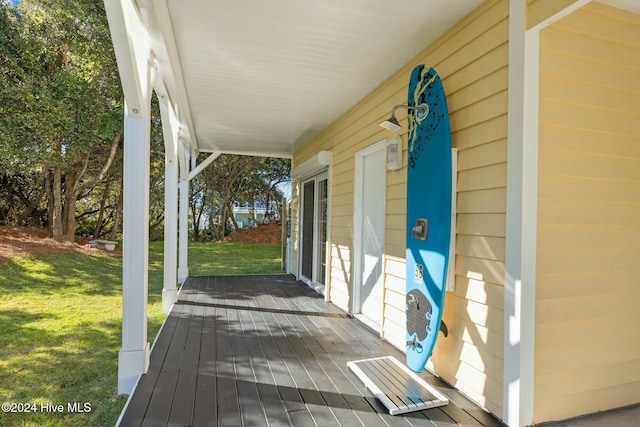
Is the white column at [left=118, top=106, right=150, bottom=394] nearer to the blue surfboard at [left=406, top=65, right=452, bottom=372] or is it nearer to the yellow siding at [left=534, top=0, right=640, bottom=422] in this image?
the blue surfboard at [left=406, top=65, right=452, bottom=372]

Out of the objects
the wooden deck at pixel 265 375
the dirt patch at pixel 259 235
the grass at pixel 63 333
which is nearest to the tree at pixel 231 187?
the dirt patch at pixel 259 235

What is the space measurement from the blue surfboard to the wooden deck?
0.40m

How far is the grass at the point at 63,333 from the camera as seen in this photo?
2172 millimetres

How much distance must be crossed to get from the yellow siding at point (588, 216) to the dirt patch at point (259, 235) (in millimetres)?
11856

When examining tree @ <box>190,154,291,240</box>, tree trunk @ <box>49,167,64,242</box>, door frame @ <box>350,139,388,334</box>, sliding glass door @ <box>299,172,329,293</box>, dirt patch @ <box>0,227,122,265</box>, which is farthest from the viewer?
tree @ <box>190,154,291,240</box>

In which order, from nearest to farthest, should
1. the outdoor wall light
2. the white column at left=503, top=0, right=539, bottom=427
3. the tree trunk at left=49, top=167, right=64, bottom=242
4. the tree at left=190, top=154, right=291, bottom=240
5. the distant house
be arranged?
1. the white column at left=503, top=0, right=539, bottom=427
2. the outdoor wall light
3. the tree trunk at left=49, top=167, right=64, bottom=242
4. the tree at left=190, top=154, right=291, bottom=240
5. the distant house

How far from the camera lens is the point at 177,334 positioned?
3295 millimetres

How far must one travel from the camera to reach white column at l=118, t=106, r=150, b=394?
89.9 inches

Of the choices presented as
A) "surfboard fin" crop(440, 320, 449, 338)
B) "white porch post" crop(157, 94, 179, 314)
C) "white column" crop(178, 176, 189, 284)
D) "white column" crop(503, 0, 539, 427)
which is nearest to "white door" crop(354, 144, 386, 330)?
"surfboard fin" crop(440, 320, 449, 338)

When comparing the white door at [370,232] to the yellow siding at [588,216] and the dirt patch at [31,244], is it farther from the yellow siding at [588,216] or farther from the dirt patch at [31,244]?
the dirt patch at [31,244]

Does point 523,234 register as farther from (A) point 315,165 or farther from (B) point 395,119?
(A) point 315,165

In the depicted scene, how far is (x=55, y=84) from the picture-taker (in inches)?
266

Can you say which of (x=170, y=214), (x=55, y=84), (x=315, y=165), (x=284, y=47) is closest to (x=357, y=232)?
(x=315, y=165)

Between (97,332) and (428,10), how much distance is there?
4.05 metres
